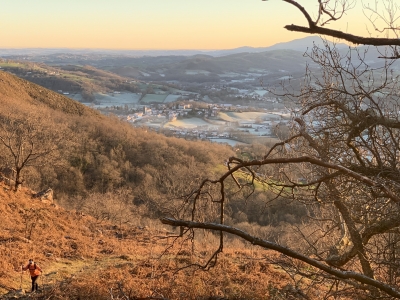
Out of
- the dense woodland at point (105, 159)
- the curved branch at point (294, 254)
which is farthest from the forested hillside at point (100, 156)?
the curved branch at point (294, 254)

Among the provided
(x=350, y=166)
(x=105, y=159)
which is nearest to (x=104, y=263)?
(x=350, y=166)

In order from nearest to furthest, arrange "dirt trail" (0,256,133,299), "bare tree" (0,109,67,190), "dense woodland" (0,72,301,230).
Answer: "dirt trail" (0,256,133,299) → "bare tree" (0,109,67,190) → "dense woodland" (0,72,301,230)

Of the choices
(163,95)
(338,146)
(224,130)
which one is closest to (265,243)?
(338,146)

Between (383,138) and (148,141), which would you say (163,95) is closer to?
(148,141)

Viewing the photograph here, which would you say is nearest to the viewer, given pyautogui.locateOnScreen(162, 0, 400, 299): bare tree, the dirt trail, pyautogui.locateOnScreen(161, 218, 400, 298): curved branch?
pyautogui.locateOnScreen(161, 218, 400, 298): curved branch

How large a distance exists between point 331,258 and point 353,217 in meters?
0.62

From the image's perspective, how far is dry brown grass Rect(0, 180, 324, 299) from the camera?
7191 mm

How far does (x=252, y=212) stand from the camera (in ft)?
88.2

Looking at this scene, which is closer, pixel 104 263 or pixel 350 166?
pixel 350 166

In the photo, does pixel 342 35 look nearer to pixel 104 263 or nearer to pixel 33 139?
pixel 104 263

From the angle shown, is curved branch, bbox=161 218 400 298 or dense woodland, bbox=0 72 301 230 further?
dense woodland, bbox=0 72 301 230

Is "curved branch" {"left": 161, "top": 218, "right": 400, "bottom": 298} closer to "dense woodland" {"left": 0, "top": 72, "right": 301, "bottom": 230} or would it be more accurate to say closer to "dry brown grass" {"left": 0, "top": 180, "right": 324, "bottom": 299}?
"dry brown grass" {"left": 0, "top": 180, "right": 324, "bottom": 299}

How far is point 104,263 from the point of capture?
10445 mm

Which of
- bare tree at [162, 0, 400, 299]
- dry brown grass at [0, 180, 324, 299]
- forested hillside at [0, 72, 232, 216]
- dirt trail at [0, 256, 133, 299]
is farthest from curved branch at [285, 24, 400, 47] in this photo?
forested hillside at [0, 72, 232, 216]
